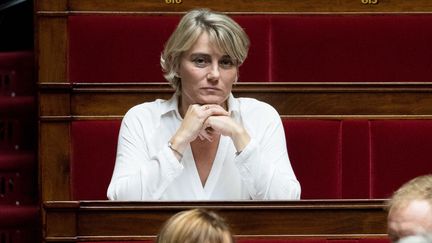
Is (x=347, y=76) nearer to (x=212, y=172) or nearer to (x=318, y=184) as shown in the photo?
(x=318, y=184)

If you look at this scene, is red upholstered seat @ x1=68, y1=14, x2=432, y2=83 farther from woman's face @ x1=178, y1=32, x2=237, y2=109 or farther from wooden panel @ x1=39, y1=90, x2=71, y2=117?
woman's face @ x1=178, y1=32, x2=237, y2=109

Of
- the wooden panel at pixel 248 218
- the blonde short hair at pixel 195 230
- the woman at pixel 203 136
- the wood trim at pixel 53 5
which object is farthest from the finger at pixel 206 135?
the blonde short hair at pixel 195 230

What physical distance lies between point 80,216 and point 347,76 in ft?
1.16

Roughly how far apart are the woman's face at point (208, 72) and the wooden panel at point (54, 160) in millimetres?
144

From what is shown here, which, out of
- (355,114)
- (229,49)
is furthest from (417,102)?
(229,49)

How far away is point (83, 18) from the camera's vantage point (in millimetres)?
1074

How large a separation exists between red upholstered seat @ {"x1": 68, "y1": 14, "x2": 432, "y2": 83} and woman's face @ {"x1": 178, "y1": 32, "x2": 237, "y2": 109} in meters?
0.16

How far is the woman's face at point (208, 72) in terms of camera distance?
3.01 feet

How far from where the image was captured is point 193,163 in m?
Answer: 0.92

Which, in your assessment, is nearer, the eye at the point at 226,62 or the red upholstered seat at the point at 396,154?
the eye at the point at 226,62

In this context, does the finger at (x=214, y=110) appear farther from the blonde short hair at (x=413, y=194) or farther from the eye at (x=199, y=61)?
the blonde short hair at (x=413, y=194)

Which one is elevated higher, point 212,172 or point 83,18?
point 83,18

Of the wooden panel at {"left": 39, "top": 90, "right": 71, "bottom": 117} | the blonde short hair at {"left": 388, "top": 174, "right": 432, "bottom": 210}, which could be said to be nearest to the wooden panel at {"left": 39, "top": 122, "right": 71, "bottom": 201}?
the wooden panel at {"left": 39, "top": 90, "right": 71, "bottom": 117}

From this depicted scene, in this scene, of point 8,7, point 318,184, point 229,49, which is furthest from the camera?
point 8,7
